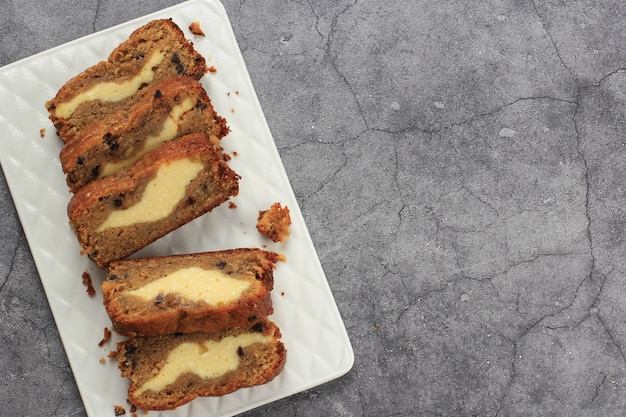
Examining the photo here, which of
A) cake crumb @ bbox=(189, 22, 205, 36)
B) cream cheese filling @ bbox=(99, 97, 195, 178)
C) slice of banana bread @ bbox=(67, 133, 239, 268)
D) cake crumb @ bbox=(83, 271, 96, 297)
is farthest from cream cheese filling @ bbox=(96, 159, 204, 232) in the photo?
cake crumb @ bbox=(189, 22, 205, 36)

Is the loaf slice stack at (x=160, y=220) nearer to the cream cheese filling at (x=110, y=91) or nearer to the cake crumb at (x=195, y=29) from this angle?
the cream cheese filling at (x=110, y=91)

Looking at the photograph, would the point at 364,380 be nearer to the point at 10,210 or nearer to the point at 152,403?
the point at 152,403

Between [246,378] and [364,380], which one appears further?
[364,380]

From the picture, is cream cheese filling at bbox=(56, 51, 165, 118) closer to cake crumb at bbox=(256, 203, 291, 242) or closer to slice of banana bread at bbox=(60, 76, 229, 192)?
slice of banana bread at bbox=(60, 76, 229, 192)

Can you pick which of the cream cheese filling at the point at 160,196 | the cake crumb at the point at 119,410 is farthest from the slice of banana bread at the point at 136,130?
the cake crumb at the point at 119,410

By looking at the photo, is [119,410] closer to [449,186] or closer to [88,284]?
[88,284]

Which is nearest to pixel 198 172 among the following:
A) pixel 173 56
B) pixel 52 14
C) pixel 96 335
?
pixel 173 56

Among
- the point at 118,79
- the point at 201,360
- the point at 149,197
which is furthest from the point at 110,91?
the point at 201,360
